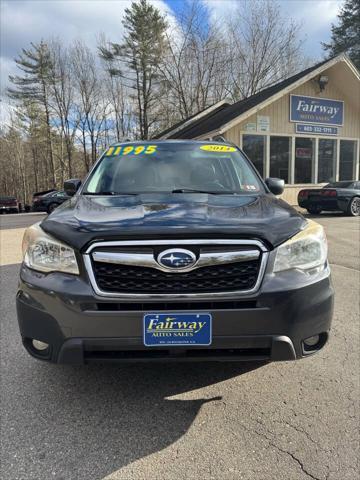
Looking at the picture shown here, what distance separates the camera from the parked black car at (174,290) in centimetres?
205

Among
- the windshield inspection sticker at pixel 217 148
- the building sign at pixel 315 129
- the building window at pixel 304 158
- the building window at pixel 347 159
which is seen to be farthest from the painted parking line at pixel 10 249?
the building window at pixel 347 159

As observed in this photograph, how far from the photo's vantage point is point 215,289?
209 centimetres

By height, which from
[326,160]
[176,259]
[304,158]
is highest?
[304,158]

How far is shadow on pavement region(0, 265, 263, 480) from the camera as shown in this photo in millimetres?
2027

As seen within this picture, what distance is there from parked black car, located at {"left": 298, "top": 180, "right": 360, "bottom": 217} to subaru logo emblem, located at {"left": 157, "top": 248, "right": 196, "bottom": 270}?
13.2m

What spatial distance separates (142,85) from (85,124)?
36.4ft

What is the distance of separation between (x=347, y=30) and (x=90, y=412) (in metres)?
42.4

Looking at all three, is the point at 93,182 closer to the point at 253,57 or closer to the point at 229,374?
the point at 229,374

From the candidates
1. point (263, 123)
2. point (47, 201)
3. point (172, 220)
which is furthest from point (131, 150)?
point (47, 201)

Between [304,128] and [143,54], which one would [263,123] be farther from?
[143,54]

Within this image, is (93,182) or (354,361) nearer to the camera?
(354,361)

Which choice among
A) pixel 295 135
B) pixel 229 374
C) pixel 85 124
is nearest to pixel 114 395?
pixel 229 374

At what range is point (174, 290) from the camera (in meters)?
2.09

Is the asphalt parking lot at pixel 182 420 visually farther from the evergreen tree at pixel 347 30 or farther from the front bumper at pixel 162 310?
the evergreen tree at pixel 347 30
